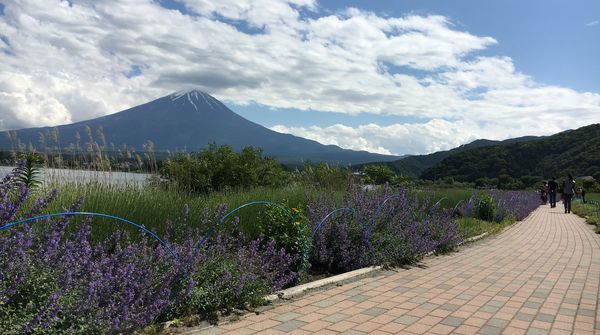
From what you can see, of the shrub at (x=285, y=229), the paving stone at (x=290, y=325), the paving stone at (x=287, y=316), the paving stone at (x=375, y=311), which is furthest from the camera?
the shrub at (x=285, y=229)

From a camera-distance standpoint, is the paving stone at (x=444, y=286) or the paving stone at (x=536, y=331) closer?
the paving stone at (x=536, y=331)

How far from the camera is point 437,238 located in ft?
27.2

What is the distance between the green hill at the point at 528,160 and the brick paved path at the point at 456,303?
189 ft

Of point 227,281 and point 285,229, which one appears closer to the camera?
point 227,281

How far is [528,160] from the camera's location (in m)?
78.3

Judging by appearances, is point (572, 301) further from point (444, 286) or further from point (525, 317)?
point (444, 286)

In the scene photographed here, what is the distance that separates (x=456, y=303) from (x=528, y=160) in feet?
268

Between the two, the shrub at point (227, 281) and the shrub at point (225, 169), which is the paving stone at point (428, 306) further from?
the shrub at point (225, 169)

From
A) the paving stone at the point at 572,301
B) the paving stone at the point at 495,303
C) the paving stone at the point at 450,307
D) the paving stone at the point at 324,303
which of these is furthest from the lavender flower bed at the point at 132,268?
the paving stone at the point at 572,301

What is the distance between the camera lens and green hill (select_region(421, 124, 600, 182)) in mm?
67700

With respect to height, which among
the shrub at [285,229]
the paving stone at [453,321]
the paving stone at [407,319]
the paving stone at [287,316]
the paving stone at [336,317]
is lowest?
the paving stone at [453,321]


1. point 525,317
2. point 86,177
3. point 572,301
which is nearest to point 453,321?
point 525,317

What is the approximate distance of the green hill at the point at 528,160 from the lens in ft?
222

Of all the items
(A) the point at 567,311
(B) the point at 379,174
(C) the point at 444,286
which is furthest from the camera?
(B) the point at 379,174
